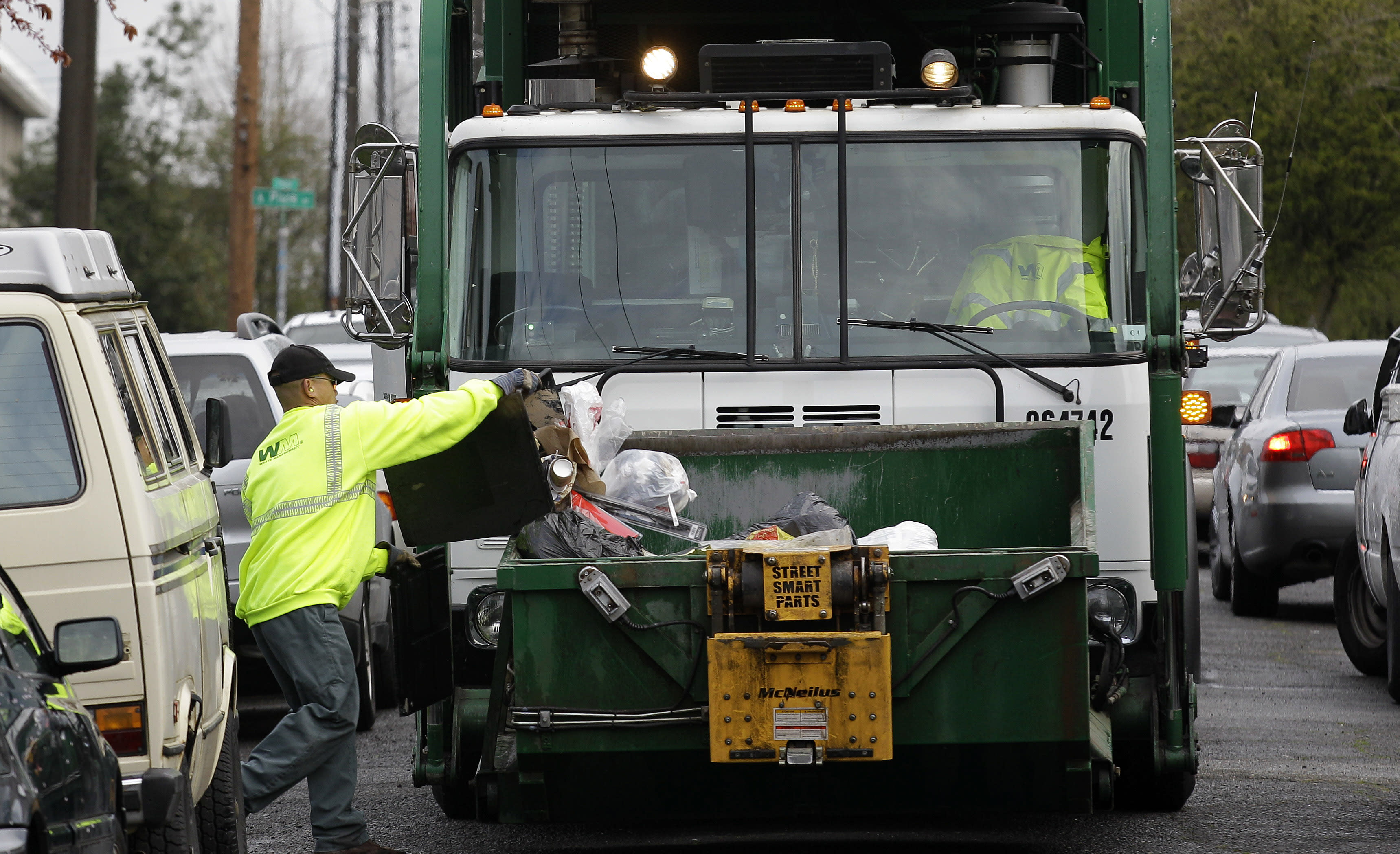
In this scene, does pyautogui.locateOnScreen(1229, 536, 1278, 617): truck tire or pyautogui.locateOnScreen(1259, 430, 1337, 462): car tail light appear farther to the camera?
pyautogui.locateOnScreen(1229, 536, 1278, 617): truck tire

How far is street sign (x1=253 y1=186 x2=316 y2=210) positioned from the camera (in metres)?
26.2

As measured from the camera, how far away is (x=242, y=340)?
1053cm

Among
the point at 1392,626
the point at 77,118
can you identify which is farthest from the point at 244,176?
the point at 1392,626

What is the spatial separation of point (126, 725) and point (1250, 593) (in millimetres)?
10569

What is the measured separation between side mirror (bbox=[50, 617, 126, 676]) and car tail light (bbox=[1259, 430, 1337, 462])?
9.69 metres

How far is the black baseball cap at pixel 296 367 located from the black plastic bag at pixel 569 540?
3.24 feet

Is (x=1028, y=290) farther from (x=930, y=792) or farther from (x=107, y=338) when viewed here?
(x=107, y=338)

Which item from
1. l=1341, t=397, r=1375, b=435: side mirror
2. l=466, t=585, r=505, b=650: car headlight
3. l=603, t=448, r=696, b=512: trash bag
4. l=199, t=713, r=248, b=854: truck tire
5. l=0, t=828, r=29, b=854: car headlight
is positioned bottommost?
l=199, t=713, r=248, b=854: truck tire

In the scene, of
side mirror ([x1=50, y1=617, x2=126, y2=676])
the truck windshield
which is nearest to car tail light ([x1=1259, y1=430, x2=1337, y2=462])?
the truck windshield

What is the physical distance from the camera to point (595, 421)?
6.69 m

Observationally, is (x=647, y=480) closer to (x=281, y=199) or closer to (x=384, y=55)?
(x=281, y=199)

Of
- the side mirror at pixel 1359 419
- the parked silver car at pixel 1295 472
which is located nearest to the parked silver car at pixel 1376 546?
the side mirror at pixel 1359 419

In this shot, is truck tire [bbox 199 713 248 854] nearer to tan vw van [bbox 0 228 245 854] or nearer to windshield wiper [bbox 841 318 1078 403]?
tan vw van [bbox 0 228 245 854]

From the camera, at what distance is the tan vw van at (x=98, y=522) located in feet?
15.9
